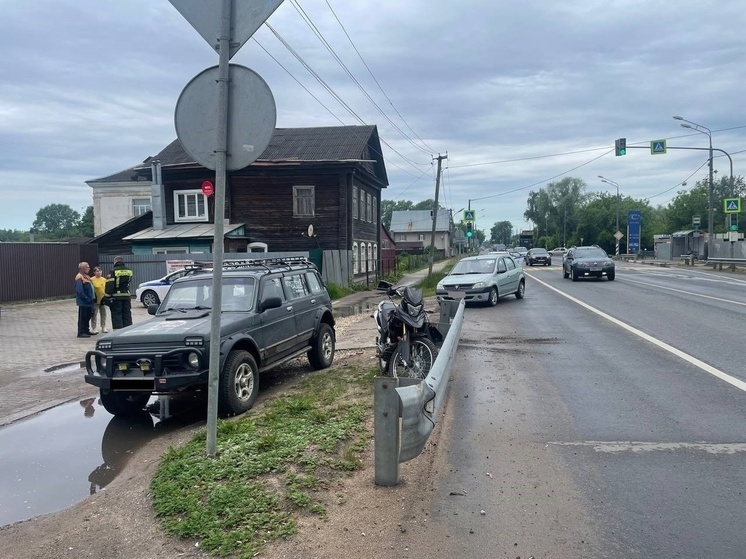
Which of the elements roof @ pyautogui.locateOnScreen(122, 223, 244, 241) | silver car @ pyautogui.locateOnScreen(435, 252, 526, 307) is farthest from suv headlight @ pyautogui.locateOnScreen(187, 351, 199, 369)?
roof @ pyautogui.locateOnScreen(122, 223, 244, 241)

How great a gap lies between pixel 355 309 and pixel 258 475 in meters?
15.3

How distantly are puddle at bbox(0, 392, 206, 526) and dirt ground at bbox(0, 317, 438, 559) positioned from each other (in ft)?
1.35

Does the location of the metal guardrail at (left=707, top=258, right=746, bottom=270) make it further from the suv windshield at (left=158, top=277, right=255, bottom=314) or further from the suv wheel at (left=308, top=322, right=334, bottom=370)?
the suv windshield at (left=158, top=277, right=255, bottom=314)

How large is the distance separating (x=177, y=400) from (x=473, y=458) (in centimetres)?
454

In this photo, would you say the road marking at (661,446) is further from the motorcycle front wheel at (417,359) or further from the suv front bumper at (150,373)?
the suv front bumper at (150,373)

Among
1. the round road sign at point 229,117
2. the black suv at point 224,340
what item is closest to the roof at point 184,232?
the black suv at point 224,340

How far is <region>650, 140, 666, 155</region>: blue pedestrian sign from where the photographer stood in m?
32.0

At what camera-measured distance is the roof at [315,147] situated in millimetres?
29672

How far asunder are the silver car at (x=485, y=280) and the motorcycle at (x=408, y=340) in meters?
8.44

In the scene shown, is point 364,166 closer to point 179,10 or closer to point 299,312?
point 299,312

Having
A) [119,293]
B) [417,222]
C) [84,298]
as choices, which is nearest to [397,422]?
[119,293]

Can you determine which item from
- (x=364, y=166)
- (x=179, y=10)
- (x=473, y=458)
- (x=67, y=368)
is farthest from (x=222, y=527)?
(x=364, y=166)

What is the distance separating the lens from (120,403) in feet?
23.9

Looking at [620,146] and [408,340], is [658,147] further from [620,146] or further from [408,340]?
[408,340]
